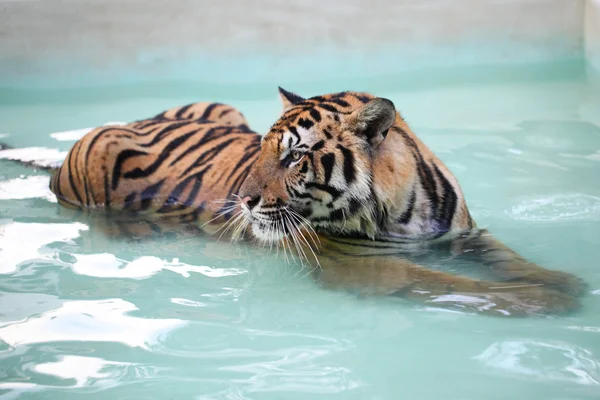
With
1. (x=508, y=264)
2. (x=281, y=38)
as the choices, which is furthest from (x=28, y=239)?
(x=281, y=38)

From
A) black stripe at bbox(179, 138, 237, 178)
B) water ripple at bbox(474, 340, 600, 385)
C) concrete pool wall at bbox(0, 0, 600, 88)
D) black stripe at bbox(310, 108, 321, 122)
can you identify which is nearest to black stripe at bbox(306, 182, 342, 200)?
black stripe at bbox(310, 108, 321, 122)

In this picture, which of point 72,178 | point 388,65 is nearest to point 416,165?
point 72,178

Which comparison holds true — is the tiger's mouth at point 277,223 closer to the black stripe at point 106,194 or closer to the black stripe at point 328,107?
the black stripe at point 328,107

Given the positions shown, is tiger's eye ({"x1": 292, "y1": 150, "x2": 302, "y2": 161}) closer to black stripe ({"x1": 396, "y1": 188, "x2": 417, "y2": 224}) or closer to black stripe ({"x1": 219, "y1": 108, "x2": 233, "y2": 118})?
black stripe ({"x1": 396, "y1": 188, "x2": 417, "y2": 224})

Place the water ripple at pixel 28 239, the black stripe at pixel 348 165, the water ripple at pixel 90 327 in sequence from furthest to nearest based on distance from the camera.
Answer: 1. the water ripple at pixel 28 239
2. the black stripe at pixel 348 165
3. the water ripple at pixel 90 327

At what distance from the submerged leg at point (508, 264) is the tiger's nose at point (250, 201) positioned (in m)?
0.68

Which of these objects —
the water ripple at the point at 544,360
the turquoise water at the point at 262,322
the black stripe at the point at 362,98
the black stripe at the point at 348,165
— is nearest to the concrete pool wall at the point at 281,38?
the turquoise water at the point at 262,322

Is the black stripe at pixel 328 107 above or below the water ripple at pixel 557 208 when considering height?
above

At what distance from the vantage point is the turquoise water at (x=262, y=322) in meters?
1.85

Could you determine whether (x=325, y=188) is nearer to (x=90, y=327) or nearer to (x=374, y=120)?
(x=374, y=120)

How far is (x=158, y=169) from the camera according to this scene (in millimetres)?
3197

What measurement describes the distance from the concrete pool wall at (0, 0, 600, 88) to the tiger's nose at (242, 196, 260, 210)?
3357 millimetres

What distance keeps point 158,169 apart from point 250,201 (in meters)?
0.88

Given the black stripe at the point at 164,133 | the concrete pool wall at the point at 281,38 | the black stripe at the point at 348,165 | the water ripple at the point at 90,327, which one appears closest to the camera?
the water ripple at the point at 90,327
